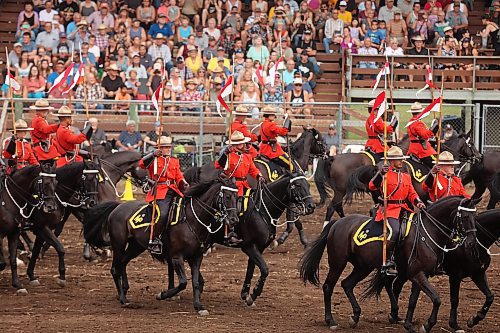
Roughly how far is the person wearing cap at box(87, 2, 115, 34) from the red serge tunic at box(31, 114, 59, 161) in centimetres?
1128

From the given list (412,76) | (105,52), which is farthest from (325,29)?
(105,52)

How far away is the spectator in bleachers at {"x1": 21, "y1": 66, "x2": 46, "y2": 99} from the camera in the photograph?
91.0 ft

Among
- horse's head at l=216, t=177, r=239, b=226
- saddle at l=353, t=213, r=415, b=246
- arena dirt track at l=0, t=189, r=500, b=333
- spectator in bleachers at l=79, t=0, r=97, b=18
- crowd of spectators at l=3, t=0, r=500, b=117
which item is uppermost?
spectator in bleachers at l=79, t=0, r=97, b=18

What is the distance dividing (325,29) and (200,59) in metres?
3.81

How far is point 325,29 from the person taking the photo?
3077 centimetres

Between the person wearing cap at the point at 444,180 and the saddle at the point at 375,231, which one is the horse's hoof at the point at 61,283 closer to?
the saddle at the point at 375,231

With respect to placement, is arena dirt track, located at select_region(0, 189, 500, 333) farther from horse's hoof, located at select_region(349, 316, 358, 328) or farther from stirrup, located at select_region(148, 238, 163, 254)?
stirrup, located at select_region(148, 238, 163, 254)

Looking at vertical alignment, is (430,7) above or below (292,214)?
above

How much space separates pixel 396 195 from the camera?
1492cm

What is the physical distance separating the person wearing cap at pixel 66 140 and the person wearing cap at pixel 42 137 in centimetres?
11

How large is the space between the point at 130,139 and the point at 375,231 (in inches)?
492

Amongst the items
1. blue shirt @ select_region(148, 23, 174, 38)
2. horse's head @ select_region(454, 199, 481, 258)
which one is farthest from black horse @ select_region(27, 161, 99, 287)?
blue shirt @ select_region(148, 23, 174, 38)

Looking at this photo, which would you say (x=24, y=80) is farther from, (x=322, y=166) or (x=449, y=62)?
(x=449, y=62)

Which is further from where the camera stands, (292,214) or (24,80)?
Result: (24,80)
